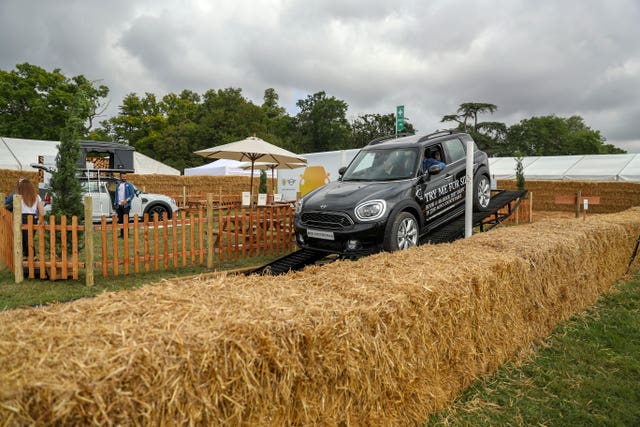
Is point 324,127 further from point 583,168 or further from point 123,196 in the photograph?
point 123,196

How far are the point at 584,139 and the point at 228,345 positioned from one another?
8337 cm

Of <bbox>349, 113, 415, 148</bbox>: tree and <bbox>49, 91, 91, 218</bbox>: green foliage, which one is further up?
<bbox>349, 113, 415, 148</bbox>: tree

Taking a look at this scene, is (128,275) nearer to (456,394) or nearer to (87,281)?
(87,281)

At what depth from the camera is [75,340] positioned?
1.89m

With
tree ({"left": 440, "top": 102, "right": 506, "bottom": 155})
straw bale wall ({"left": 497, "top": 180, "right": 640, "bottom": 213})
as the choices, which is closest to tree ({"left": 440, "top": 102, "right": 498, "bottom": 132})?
tree ({"left": 440, "top": 102, "right": 506, "bottom": 155})

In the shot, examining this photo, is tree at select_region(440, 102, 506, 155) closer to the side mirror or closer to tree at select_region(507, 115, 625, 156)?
tree at select_region(507, 115, 625, 156)

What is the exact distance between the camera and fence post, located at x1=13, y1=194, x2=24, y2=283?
6625mm

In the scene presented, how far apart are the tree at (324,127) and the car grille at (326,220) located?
189 feet

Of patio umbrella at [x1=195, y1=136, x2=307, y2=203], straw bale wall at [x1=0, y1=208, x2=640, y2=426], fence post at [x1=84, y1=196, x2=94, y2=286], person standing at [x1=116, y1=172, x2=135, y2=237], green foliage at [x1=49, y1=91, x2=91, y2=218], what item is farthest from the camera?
patio umbrella at [x1=195, y1=136, x2=307, y2=203]

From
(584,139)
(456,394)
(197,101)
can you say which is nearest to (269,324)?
(456,394)

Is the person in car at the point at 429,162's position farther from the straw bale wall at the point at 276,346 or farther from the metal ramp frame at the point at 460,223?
the straw bale wall at the point at 276,346

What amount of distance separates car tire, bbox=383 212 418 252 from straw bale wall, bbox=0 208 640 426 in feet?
6.78

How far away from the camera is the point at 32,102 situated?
4459 cm

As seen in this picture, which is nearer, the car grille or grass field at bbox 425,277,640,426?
grass field at bbox 425,277,640,426
